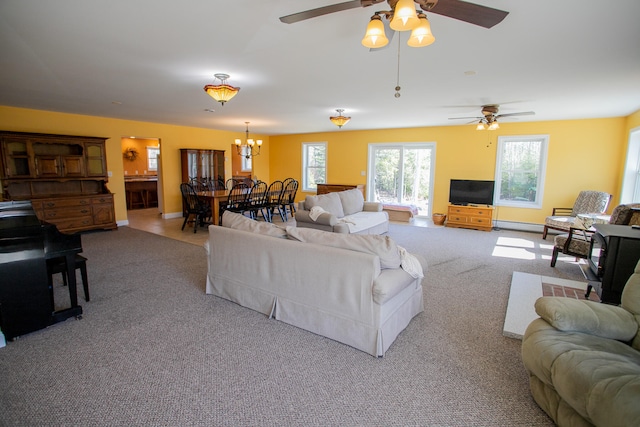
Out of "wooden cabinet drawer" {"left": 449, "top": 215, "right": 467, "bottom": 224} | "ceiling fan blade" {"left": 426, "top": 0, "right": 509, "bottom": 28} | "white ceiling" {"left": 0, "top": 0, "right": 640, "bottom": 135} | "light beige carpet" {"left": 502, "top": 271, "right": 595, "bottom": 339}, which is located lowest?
"light beige carpet" {"left": 502, "top": 271, "right": 595, "bottom": 339}

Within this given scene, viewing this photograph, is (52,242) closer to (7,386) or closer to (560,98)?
(7,386)

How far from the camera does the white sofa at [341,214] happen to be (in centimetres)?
512

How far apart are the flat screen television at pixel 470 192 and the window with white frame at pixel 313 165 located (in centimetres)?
389

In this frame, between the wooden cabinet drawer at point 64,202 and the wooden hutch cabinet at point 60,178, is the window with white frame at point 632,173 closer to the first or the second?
the wooden hutch cabinet at point 60,178

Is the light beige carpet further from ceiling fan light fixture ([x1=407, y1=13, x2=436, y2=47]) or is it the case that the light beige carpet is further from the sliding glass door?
the sliding glass door

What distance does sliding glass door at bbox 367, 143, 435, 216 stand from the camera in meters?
8.27

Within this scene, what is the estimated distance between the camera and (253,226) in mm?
3135

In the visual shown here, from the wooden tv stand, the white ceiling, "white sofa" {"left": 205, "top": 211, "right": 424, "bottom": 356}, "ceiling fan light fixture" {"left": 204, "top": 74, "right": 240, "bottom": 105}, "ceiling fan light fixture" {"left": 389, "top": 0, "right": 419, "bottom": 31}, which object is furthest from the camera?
the wooden tv stand

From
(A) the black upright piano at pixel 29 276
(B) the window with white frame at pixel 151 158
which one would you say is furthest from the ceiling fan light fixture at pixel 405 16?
(B) the window with white frame at pixel 151 158

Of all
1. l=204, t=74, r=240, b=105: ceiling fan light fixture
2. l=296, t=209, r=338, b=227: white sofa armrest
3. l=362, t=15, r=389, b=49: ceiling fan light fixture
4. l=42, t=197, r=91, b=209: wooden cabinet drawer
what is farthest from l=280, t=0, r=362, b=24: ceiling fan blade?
l=42, t=197, r=91, b=209: wooden cabinet drawer

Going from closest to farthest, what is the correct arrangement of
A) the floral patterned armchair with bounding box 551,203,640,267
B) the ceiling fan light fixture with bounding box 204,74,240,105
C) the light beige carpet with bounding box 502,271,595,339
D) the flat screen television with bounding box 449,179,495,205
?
the light beige carpet with bounding box 502,271,595,339 < the ceiling fan light fixture with bounding box 204,74,240,105 < the floral patterned armchair with bounding box 551,203,640,267 < the flat screen television with bounding box 449,179,495,205

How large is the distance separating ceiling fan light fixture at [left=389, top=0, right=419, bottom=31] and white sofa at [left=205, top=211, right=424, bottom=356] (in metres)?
1.47

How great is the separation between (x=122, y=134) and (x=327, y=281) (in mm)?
6873

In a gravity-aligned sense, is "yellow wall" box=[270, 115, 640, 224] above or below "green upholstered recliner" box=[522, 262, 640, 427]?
above
